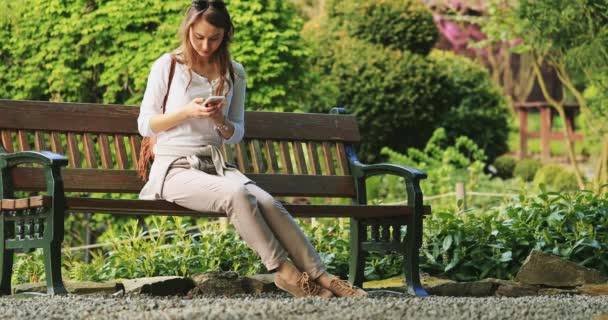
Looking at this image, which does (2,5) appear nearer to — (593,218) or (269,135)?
(269,135)

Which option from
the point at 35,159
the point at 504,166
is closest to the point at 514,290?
the point at 35,159

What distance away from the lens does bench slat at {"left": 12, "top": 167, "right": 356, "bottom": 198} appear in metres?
5.33

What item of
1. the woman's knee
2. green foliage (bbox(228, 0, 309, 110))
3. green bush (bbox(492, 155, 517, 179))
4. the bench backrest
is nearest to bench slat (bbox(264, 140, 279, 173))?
the bench backrest

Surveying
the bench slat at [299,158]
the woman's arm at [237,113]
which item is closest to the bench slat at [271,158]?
the bench slat at [299,158]

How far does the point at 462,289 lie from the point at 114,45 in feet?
16.5

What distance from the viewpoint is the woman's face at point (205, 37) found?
4984mm

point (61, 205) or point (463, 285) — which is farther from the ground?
point (61, 205)

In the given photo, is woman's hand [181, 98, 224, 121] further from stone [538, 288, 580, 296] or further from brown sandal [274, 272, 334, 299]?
stone [538, 288, 580, 296]

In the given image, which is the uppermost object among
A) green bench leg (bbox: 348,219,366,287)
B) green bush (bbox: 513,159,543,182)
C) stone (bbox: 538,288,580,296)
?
green bench leg (bbox: 348,219,366,287)

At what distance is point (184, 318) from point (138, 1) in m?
6.38

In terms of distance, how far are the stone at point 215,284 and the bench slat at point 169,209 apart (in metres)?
0.68

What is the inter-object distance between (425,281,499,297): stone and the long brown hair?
156cm

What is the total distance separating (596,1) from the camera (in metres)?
9.49

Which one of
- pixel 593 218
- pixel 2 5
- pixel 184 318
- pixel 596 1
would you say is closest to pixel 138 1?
pixel 2 5
